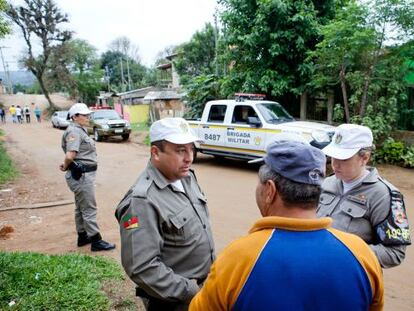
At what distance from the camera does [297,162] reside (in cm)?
126

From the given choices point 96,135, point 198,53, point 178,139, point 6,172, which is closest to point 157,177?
point 178,139

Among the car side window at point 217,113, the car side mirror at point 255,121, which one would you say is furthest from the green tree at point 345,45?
the car side window at point 217,113

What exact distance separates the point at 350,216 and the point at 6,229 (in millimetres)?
5367

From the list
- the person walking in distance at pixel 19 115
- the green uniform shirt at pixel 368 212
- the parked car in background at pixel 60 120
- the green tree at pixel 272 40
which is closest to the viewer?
the green uniform shirt at pixel 368 212

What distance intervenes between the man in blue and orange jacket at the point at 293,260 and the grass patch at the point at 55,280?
7.77ft

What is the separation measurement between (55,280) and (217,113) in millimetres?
7314

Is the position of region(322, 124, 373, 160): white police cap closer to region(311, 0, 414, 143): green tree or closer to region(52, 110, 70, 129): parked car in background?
region(311, 0, 414, 143): green tree

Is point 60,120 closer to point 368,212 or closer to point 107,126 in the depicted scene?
point 107,126

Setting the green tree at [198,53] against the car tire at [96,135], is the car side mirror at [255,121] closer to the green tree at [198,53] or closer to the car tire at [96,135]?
the car tire at [96,135]

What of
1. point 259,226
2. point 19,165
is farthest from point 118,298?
point 19,165

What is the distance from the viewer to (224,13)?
11.9 meters

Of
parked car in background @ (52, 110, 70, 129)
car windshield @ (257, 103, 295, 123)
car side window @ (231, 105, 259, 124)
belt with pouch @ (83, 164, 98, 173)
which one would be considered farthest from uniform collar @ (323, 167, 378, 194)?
parked car in background @ (52, 110, 70, 129)

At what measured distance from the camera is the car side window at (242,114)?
9402mm

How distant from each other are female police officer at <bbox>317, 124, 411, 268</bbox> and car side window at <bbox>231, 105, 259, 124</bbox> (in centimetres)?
718
